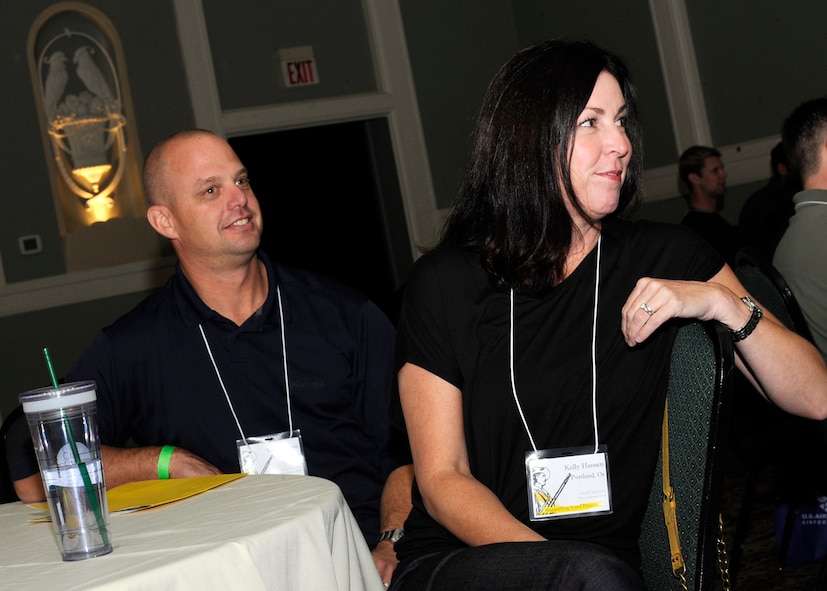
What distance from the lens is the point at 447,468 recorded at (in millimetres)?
1688

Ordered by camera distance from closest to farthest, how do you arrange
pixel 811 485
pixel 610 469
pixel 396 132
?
pixel 610 469, pixel 811 485, pixel 396 132

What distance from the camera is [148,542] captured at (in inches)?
52.9

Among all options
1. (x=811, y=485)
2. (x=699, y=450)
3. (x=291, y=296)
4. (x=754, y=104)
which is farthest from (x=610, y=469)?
(x=754, y=104)

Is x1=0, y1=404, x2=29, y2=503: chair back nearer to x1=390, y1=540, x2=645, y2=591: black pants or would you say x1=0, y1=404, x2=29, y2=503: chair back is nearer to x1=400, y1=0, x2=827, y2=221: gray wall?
x1=390, y1=540, x2=645, y2=591: black pants

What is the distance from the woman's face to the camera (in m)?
1.72

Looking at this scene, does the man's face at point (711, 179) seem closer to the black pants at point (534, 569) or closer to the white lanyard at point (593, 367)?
the white lanyard at point (593, 367)

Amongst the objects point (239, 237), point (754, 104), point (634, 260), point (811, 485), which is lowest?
point (811, 485)

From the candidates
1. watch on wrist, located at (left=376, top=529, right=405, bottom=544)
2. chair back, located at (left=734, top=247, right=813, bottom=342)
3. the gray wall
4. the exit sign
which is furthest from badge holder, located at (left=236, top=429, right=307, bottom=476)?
the exit sign

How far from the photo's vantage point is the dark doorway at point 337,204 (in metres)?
7.82

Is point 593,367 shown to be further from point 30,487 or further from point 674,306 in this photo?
point 30,487

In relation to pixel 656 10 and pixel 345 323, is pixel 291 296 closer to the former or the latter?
pixel 345 323

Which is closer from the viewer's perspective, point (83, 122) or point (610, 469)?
point (610, 469)

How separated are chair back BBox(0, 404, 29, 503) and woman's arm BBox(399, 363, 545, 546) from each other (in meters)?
1.24

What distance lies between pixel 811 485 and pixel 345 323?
1.89 meters
